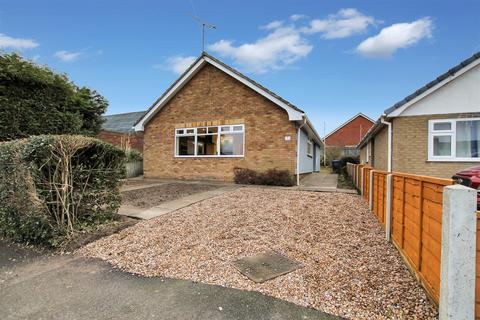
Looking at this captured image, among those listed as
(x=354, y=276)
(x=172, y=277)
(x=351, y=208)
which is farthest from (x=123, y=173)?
(x=351, y=208)

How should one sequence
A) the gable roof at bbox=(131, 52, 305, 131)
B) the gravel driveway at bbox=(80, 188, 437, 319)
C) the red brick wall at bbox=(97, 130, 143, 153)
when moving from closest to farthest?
the gravel driveway at bbox=(80, 188, 437, 319)
the gable roof at bbox=(131, 52, 305, 131)
the red brick wall at bbox=(97, 130, 143, 153)

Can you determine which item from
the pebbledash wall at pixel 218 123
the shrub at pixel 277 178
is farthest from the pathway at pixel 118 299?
the pebbledash wall at pixel 218 123

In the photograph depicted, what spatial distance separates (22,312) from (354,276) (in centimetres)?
351

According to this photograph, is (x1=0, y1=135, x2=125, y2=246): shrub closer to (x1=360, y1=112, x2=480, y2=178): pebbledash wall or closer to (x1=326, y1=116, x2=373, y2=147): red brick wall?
(x1=360, y1=112, x2=480, y2=178): pebbledash wall

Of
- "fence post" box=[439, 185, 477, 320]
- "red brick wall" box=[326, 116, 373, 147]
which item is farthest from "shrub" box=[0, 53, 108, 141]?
"red brick wall" box=[326, 116, 373, 147]

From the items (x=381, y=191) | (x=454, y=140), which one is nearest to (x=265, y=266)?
(x=381, y=191)

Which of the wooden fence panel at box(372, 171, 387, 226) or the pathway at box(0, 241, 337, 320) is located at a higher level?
the wooden fence panel at box(372, 171, 387, 226)

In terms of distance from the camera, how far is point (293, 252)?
12.5 ft

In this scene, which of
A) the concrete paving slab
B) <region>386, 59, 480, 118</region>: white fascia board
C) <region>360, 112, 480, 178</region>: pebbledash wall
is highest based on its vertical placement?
<region>386, 59, 480, 118</region>: white fascia board

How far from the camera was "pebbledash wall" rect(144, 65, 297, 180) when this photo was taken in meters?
11.4

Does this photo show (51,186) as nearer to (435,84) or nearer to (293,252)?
(293,252)

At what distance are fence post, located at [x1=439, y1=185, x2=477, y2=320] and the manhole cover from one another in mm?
1683

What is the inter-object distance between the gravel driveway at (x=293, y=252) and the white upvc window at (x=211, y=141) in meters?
6.00

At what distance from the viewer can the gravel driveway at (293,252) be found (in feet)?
8.42
